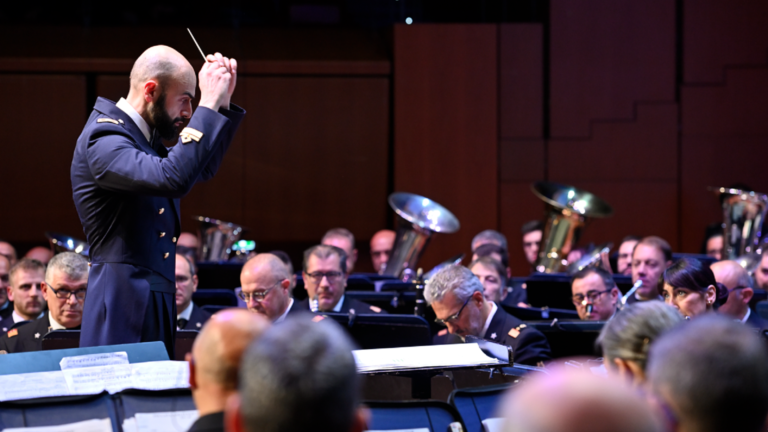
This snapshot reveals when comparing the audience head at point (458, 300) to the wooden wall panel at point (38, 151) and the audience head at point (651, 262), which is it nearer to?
the audience head at point (651, 262)

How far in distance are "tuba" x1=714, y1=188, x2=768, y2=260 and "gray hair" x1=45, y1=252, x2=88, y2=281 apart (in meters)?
4.71

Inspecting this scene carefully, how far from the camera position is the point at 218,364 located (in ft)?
4.08

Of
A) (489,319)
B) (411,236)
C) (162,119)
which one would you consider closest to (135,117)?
(162,119)

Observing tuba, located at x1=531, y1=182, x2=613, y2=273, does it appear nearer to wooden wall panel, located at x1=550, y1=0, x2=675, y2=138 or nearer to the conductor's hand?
wooden wall panel, located at x1=550, y1=0, x2=675, y2=138

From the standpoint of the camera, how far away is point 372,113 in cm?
789

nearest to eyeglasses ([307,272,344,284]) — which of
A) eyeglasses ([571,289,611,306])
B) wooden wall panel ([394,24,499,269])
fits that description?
eyeglasses ([571,289,611,306])

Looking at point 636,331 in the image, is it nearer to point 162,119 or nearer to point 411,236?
point 162,119

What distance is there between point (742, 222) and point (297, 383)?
20.5 ft

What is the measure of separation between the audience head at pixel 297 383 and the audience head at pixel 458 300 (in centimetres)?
271

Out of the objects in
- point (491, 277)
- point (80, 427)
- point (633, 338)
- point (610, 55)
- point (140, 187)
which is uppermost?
point (610, 55)

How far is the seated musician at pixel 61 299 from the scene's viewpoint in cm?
375

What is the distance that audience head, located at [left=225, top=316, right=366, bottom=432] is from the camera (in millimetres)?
989

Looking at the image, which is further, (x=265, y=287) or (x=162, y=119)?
(x=265, y=287)

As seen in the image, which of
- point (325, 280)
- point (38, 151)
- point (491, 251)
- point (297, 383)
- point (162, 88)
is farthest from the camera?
point (38, 151)
